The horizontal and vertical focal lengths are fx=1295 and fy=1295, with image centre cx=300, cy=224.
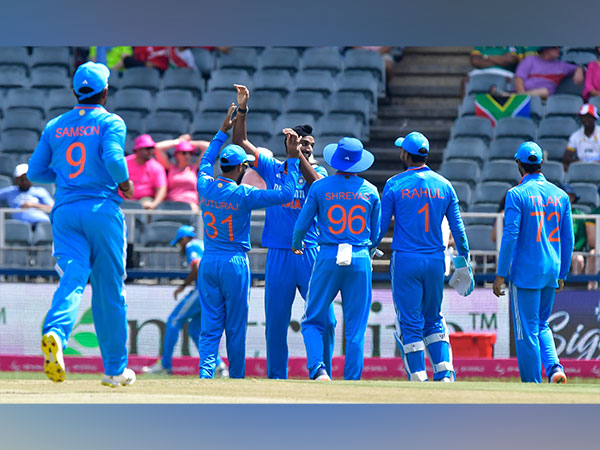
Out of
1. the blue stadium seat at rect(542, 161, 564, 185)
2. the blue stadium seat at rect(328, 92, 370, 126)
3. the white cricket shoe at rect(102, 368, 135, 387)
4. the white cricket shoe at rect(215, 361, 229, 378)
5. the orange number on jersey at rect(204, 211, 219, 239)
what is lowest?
the white cricket shoe at rect(215, 361, 229, 378)

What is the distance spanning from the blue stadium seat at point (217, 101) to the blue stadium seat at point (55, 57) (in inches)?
103

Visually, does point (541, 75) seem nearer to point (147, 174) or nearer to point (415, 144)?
point (147, 174)

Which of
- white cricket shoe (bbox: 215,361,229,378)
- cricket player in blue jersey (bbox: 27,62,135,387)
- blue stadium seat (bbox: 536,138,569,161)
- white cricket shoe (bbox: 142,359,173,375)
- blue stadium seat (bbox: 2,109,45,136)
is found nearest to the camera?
cricket player in blue jersey (bbox: 27,62,135,387)

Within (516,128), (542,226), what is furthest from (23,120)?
(542,226)

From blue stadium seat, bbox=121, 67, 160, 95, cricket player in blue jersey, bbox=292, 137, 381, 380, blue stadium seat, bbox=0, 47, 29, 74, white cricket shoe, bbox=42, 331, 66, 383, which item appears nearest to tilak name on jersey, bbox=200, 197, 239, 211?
cricket player in blue jersey, bbox=292, 137, 381, 380

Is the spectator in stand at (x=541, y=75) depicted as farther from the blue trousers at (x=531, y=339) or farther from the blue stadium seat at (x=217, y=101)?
the blue trousers at (x=531, y=339)

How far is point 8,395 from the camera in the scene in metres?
7.92

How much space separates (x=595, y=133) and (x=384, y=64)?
148 inches

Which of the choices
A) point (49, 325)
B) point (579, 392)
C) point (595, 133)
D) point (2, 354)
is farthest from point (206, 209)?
point (595, 133)

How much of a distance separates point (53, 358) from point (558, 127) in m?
10.2

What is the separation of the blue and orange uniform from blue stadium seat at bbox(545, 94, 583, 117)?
6.71m

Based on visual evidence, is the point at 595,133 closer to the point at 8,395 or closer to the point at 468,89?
the point at 468,89

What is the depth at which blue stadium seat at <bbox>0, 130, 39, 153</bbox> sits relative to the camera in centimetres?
1764

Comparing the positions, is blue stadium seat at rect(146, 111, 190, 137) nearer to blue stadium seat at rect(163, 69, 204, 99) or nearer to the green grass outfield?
blue stadium seat at rect(163, 69, 204, 99)
